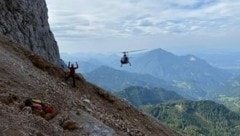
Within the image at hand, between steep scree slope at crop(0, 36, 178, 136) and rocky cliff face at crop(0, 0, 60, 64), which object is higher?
rocky cliff face at crop(0, 0, 60, 64)

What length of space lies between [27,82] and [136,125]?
897 cm

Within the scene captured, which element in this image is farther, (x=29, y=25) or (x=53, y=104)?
(x=29, y=25)

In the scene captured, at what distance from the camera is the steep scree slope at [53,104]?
19.8 metres

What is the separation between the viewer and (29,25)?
61250mm

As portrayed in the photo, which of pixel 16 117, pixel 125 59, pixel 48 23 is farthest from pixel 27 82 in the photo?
pixel 48 23

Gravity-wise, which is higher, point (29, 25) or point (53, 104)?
point (29, 25)

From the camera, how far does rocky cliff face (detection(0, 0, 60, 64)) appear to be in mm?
56481

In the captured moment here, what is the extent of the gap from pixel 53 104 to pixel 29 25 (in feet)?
129

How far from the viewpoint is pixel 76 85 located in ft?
105

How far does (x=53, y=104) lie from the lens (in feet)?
79.3

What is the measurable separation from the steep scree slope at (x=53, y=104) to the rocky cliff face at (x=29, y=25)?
73.5 feet

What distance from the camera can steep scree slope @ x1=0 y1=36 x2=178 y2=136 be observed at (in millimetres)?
19750

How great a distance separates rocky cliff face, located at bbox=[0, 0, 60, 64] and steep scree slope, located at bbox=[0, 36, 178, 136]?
2240 centimetres

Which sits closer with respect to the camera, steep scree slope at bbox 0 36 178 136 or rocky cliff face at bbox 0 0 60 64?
steep scree slope at bbox 0 36 178 136
